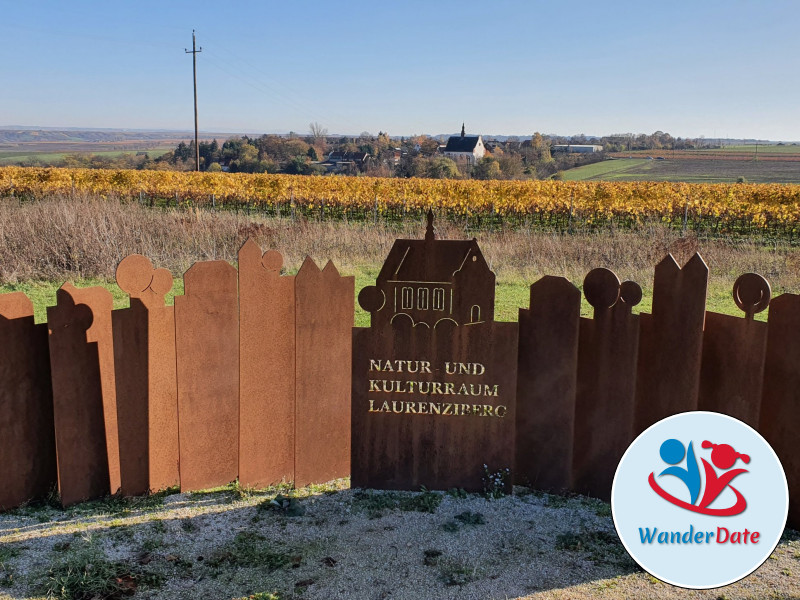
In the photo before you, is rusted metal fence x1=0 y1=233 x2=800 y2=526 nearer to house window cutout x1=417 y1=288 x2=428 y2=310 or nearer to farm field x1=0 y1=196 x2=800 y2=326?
house window cutout x1=417 y1=288 x2=428 y2=310

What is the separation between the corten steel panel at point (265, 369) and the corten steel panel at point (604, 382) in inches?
62.7

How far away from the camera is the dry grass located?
37.9 feet

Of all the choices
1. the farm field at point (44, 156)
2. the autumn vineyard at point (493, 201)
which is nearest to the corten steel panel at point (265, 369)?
the autumn vineyard at point (493, 201)

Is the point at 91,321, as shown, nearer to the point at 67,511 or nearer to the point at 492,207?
the point at 67,511

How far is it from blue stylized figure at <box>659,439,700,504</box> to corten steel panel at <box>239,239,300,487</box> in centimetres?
197

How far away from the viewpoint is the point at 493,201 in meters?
23.9

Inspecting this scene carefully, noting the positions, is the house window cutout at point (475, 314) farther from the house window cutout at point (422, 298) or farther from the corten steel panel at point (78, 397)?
the corten steel panel at point (78, 397)

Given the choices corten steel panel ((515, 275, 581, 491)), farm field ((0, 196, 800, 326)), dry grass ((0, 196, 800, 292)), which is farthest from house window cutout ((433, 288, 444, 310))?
dry grass ((0, 196, 800, 292))

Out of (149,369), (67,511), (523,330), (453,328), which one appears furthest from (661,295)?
(67,511)

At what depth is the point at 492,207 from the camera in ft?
77.0

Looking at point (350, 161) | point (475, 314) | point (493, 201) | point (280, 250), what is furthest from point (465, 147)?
point (475, 314)

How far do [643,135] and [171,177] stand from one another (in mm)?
104226

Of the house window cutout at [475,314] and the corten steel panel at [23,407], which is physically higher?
the house window cutout at [475,314]

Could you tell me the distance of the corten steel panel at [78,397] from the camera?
12.0 ft
